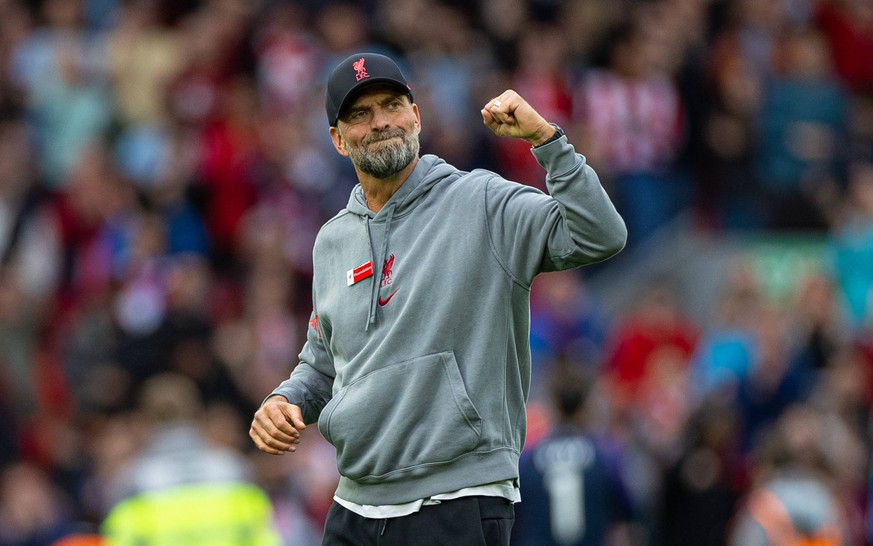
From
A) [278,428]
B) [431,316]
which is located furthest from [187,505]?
[431,316]

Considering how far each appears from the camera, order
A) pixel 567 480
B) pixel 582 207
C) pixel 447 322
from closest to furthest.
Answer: pixel 582 207 → pixel 447 322 → pixel 567 480

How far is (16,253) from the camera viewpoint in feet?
40.3

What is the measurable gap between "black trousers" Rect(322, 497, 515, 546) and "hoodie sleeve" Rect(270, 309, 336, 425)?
17.3 inches

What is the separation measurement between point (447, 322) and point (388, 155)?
543mm

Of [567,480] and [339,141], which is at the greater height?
[339,141]

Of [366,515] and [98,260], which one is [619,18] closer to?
[98,260]

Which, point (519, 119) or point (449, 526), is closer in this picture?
point (519, 119)

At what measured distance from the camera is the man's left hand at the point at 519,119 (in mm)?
4645

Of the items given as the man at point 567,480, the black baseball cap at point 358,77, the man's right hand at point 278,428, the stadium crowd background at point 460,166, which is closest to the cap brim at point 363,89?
the black baseball cap at point 358,77

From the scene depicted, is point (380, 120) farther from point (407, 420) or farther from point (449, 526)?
point (449, 526)

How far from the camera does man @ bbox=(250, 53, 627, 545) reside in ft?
15.5

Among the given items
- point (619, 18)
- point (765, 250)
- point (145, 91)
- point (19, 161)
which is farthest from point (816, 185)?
point (19, 161)

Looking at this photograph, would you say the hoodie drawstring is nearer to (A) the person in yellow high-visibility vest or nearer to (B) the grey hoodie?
(B) the grey hoodie

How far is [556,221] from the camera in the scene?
185 inches
